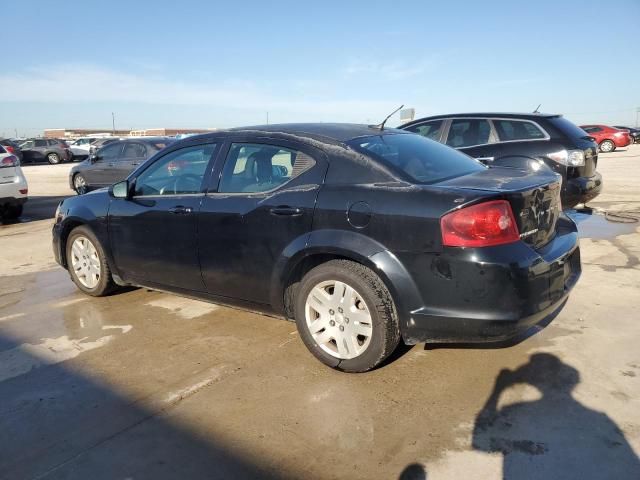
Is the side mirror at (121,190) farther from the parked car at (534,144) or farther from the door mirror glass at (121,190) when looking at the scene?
the parked car at (534,144)

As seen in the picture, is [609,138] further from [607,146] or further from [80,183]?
[80,183]

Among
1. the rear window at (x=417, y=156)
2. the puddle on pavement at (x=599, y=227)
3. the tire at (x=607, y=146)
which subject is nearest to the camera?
the rear window at (x=417, y=156)

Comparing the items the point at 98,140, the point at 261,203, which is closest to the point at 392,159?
the point at 261,203

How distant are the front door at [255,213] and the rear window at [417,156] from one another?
0.39 m

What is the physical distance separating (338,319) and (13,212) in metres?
9.58

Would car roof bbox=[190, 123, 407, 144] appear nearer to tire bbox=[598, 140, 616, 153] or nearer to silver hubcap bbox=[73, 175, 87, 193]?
silver hubcap bbox=[73, 175, 87, 193]

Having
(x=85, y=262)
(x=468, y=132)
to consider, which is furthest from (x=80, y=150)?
(x=85, y=262)

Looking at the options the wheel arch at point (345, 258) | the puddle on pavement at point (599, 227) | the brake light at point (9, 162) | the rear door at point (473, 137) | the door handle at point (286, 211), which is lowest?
the puddle on pavement at point (599, 227)

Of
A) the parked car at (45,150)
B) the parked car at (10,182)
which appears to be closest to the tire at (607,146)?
the parked car at (10,182)

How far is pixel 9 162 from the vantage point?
9.60 meters

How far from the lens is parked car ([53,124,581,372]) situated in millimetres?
2910

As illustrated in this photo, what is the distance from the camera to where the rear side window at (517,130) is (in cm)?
692

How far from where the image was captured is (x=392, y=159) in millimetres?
3473

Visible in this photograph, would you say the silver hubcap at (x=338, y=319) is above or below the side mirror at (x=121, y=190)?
below
